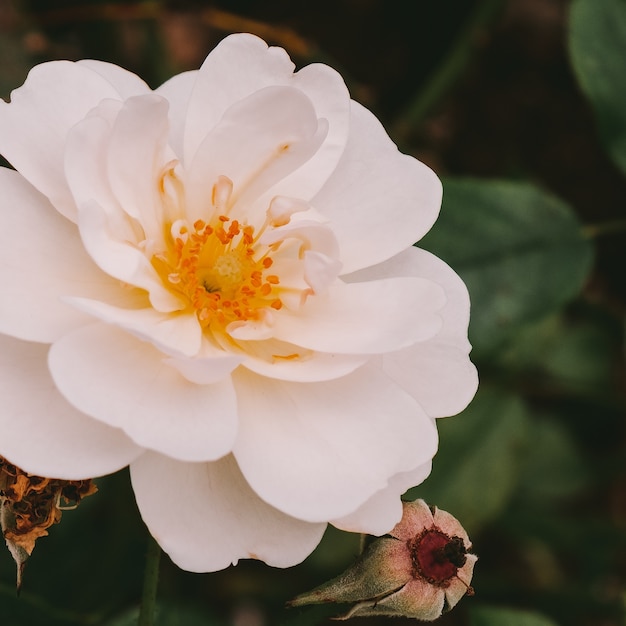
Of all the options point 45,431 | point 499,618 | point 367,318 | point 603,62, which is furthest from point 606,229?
point 45,431

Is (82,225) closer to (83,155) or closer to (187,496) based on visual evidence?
(83,155)

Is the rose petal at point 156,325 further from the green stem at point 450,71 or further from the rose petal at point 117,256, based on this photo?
the green stem at point 450,71

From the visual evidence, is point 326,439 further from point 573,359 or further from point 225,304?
point 573,359

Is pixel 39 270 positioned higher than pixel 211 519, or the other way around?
pixel 39 270

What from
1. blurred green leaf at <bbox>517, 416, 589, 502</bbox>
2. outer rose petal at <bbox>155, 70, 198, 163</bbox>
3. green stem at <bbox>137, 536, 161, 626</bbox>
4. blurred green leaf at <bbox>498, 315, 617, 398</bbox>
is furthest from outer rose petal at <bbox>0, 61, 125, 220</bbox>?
blurred green leaf at <bbox>517, 416, 589, 502</bbox>

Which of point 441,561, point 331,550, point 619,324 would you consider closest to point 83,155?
point 441,561
